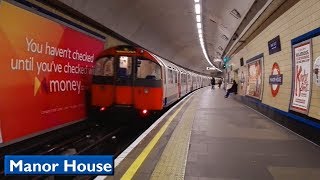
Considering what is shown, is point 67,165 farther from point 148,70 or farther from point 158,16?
point 158,16

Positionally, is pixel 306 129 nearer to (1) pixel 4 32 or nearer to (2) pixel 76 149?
(2) pixel 76 149

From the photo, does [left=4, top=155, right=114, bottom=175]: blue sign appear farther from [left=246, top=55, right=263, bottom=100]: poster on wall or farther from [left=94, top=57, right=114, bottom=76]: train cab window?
[left=246, top=55, right=263, bottom=100]: poster on wall

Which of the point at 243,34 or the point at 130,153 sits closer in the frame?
the point at 130,153

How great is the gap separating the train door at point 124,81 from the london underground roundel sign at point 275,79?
4814mm

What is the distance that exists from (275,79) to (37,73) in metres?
7.52

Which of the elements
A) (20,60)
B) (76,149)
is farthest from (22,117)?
(76,149)

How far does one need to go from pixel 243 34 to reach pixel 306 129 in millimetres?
9723

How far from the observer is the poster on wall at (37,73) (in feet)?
26.8

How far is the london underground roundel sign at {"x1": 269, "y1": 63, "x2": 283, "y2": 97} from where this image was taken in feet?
36.9

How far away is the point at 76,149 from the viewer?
10.2 meters

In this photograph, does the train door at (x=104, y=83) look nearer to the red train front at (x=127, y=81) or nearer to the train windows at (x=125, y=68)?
the red train front at (x=127, y=81)

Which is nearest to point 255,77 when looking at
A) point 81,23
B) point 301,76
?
point 301,76

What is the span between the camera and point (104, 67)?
12.3 m

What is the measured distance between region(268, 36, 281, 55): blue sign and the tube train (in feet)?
12.7
